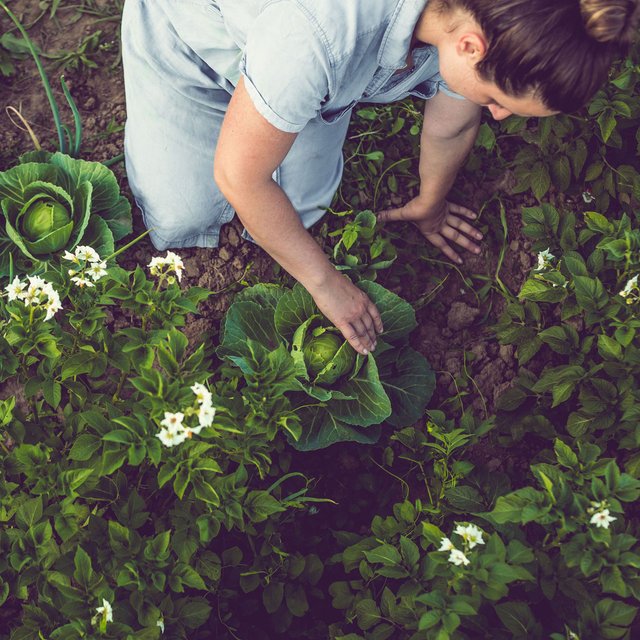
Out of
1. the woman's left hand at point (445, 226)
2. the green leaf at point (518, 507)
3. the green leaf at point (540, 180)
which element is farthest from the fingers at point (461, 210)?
the green leaf at point (518, 507)

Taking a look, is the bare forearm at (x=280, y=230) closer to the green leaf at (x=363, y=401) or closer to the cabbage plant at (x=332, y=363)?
the cabbage plant at (x=332, y=363)

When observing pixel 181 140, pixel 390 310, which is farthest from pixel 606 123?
pixel 181 140

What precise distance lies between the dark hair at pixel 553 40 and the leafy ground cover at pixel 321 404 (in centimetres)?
56

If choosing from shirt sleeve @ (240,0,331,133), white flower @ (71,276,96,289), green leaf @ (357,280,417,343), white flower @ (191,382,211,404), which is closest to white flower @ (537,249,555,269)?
green leaf @ (357,280,417,343)

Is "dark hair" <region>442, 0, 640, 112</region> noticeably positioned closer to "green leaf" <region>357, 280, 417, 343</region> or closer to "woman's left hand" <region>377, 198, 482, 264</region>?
"green leaf" <region>357, 280, 417, 343</region>

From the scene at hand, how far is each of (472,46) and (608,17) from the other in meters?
0.26

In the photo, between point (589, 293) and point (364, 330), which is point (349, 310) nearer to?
point (364, 330)

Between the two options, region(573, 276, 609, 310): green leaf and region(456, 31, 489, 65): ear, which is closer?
region(456, 31, 489, 65): ear

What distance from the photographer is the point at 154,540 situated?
55.8 inches

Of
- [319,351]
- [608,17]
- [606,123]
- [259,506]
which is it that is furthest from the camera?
[606,123]

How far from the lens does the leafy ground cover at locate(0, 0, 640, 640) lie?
136 cm

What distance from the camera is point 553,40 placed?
1.21m

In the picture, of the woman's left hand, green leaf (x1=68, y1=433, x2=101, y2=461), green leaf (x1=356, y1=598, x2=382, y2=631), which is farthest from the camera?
the woman's left hand

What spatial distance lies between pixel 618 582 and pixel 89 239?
177 cm
